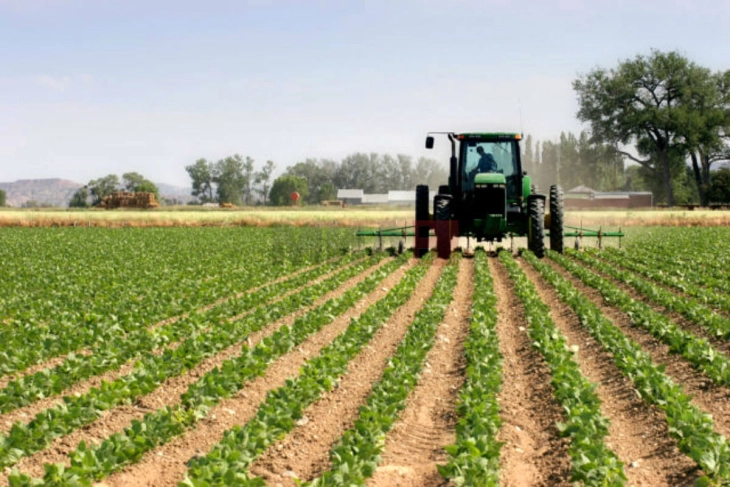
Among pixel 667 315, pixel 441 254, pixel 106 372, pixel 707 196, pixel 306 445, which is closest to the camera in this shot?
pixel 306 445

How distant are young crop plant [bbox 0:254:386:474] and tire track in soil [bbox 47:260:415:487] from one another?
858 mm

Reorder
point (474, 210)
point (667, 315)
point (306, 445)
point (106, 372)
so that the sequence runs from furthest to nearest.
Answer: point (474, 210) < point (667, 315) < point (106, 372) < point (306, 445)

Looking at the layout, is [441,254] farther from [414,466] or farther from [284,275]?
[414,466]

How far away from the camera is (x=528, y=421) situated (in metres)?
6.77

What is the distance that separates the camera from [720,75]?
67562 millimetres

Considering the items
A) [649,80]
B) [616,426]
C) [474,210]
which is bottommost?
[616,426]

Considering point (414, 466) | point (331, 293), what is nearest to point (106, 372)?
point (414, 466)

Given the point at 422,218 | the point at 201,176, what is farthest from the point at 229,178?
the point at 422,218

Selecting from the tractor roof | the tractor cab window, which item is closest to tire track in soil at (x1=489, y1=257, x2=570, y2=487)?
the tractor roof

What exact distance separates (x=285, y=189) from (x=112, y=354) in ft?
390

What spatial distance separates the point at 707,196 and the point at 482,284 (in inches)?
2543

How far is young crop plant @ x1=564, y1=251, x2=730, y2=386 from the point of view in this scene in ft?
26.6

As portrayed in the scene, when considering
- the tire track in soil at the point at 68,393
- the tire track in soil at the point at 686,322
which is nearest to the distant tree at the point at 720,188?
the tire track in soil at the point at 686,322

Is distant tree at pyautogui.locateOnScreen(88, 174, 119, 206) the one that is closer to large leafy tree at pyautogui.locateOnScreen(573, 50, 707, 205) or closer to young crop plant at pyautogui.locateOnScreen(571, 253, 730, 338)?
large leafy tree at pyautogui.locateOnScreen(573, 50, 707, 205)
